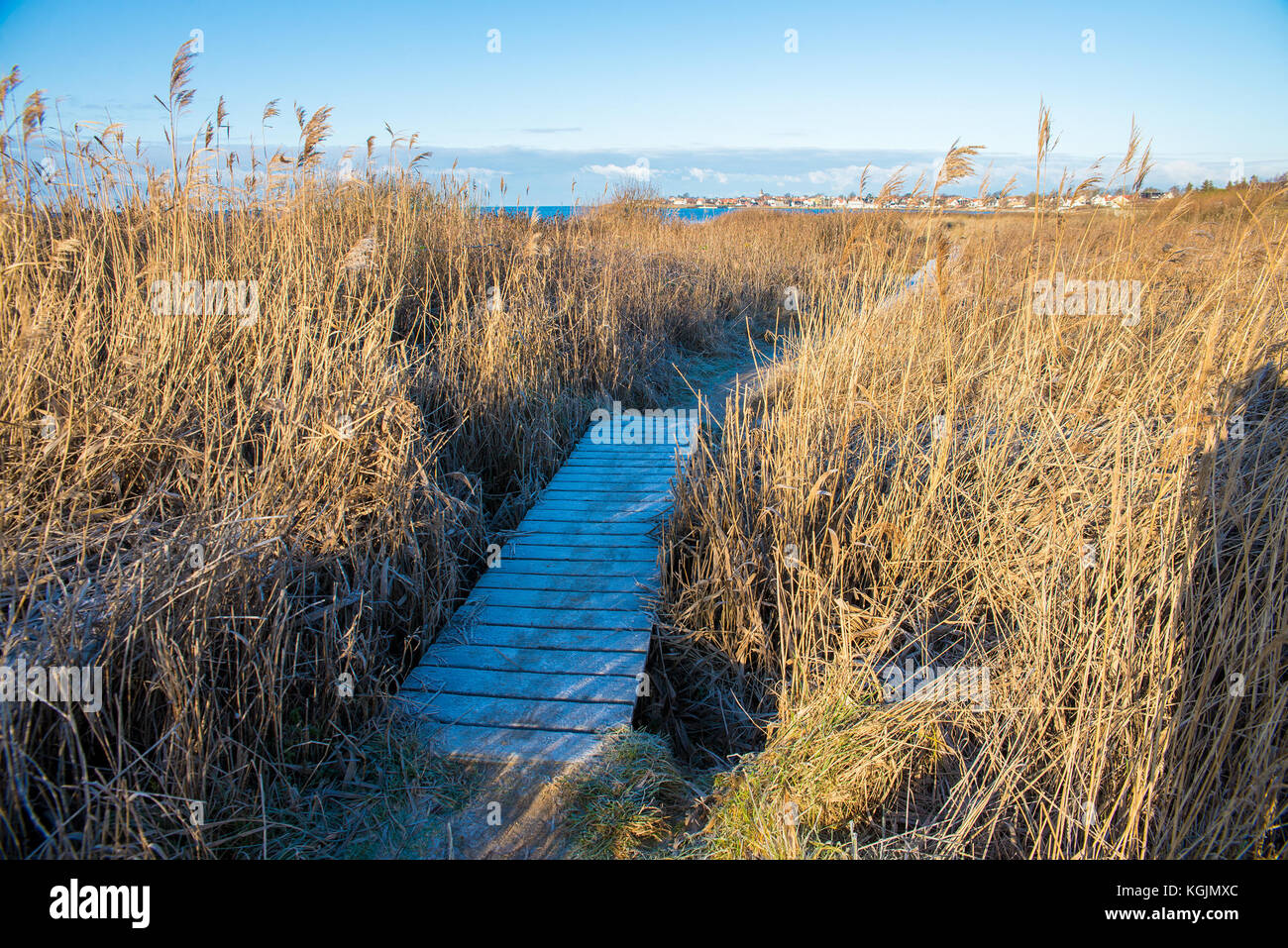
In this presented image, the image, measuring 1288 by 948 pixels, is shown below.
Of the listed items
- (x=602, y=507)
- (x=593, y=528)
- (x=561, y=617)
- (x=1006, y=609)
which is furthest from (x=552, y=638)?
(x=1006, y=609)

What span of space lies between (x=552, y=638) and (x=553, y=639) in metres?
0.01

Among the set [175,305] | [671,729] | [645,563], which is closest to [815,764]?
[671,729]

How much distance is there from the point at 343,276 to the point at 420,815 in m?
3.98

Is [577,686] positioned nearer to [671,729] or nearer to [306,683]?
[671,729]

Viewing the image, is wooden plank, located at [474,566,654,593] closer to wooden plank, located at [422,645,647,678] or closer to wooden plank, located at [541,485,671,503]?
wooden plank, located at [422,645,647,678]

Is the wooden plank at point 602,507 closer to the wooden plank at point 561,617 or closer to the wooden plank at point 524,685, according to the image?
the wooden plank at point 561,617

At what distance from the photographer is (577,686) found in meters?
2.84

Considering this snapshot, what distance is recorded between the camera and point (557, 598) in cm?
345

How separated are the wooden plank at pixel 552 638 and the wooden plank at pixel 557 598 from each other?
0.18 m

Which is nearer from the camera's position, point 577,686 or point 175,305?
point 577,686

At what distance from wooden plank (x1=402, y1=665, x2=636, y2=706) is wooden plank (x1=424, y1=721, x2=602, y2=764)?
8.5 inches

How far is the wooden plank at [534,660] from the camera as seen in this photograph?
296 centimetres

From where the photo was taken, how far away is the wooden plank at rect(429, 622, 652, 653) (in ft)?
10.2

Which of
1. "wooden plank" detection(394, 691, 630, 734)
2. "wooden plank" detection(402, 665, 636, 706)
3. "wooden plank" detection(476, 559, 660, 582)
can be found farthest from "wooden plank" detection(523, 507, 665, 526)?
"wooden plank" detection(394, 691, 630, 734)
